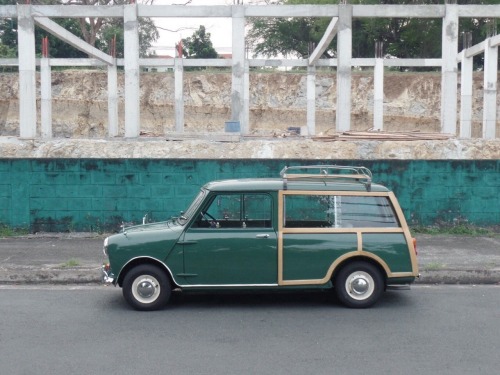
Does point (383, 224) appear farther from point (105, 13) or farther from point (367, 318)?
point (105, 13)

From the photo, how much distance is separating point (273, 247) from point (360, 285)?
118cm

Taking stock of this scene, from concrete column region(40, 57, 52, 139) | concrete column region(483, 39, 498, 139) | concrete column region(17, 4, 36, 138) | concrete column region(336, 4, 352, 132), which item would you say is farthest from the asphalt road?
concrete column region(40, 57, 52, 139)

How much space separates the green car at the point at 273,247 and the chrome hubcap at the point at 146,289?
0.01 metres

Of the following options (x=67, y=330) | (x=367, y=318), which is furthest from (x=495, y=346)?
(x=67, y=330)

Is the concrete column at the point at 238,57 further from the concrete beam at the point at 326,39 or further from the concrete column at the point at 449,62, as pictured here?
the concrete column at the point at 449,62

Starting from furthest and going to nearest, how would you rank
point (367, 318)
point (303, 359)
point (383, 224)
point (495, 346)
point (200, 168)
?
1. point (200, 168)
2. point (383, 224)
3. point (367, 318)
4. point (495, 346)
5. point (303, 359)

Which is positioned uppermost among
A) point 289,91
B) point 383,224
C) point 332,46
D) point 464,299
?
point 332,46

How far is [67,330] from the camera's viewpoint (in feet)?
25.0

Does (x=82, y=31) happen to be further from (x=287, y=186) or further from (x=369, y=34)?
(x=287, y=186)

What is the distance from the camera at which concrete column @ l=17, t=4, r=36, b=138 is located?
72.1 ft

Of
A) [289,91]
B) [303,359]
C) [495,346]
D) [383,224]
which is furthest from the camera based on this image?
[289,91]

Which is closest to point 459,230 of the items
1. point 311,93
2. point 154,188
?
point 154,188

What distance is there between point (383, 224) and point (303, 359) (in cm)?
270

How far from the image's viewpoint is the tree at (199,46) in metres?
56.5
